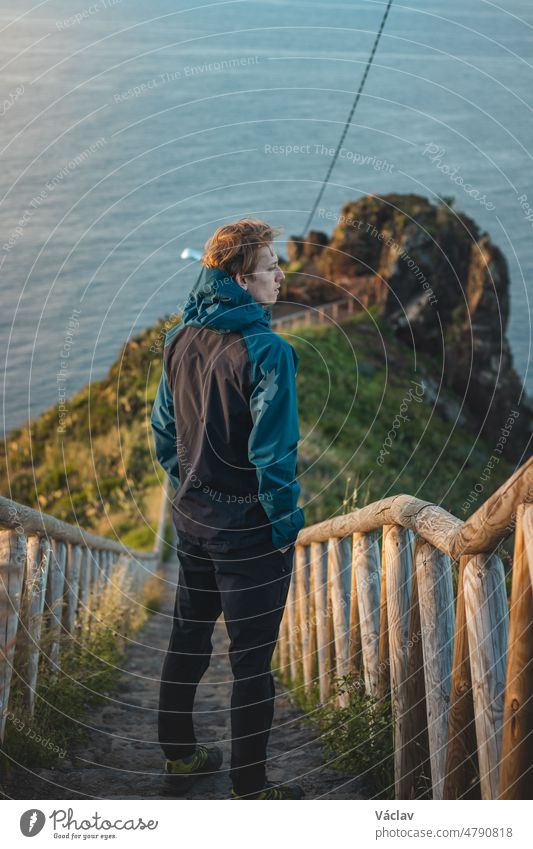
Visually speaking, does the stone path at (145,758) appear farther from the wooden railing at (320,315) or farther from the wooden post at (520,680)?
the wooden railing at (320,315)

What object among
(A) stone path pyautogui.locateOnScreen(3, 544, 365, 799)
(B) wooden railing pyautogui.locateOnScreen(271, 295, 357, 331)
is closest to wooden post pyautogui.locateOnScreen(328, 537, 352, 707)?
(A) stone path pyautogui.locateOnScreen(3, 544, 365, 799)

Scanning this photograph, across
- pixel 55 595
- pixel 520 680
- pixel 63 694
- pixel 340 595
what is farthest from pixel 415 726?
pixel 55 595

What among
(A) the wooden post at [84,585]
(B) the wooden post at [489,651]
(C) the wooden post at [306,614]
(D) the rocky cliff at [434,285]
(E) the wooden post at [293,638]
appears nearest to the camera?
(B) the wooden post at [489,651]

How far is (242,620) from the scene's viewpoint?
3.47 metres

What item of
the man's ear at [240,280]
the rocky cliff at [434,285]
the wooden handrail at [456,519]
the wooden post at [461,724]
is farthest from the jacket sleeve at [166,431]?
the rocky cliff at [434,285]

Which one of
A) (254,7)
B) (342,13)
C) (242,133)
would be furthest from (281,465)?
(242,133)

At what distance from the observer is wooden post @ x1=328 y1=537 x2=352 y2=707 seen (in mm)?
4605

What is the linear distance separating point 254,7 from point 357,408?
33.0 m

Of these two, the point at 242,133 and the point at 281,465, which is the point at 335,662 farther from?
the point at 242,133

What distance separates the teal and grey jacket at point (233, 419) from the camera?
3.26 m

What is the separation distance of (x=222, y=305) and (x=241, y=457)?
20.5 inches

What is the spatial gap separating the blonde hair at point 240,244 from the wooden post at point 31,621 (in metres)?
1.50
